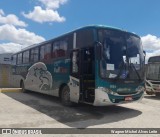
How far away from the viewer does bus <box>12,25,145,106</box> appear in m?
10.2

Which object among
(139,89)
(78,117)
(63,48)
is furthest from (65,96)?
(139,89)

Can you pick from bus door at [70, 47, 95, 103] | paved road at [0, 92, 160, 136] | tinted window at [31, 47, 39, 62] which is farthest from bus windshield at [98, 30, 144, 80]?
tinted window at [31, 47, 39, 62]

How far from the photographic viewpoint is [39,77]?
15.8 metres

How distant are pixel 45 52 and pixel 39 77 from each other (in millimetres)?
1519

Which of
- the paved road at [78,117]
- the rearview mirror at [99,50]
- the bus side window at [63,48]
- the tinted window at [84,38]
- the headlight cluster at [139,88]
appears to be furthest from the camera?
the bus side window at [63,48]

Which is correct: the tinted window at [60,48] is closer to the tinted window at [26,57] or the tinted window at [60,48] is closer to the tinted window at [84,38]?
the tinted window at [84,38]

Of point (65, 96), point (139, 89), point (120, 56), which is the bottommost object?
point (65, 96)

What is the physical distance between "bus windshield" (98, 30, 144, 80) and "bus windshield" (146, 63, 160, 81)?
644 cm

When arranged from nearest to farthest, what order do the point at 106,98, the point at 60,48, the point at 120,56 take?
the point at 106,98 → the point at 120,56 → the point at 60,48

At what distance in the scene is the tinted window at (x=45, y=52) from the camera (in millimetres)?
14777

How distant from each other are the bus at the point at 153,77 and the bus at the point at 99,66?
6.23m

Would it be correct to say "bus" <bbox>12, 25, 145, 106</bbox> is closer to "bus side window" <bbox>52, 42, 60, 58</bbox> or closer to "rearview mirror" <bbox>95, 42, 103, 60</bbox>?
"rearview mirror" <bbox>95, 42, 103, 60</bbox>

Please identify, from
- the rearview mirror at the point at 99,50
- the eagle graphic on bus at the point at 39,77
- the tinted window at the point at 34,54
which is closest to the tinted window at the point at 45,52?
the eagle graphic on bus at the point at 39,77

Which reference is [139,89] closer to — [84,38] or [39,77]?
[84,38]
